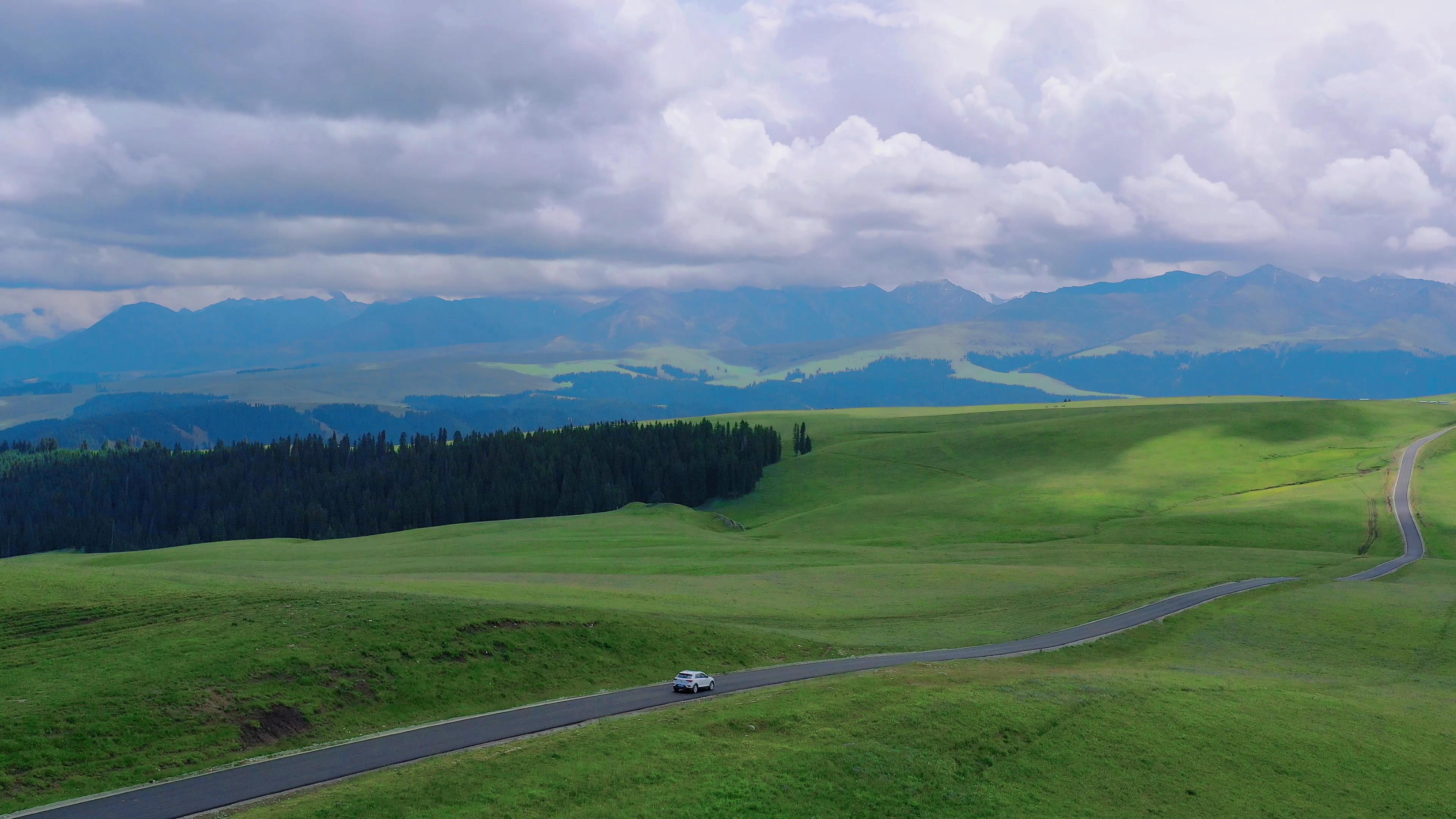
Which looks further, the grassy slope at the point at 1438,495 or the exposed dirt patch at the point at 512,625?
the grassy slope at the point at 1438,495

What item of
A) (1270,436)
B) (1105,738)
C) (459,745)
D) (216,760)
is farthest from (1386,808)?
(1270,436)

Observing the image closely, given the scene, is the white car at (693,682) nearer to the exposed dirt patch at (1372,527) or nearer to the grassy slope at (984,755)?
the grassy slope at (984,755)

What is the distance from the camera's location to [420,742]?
34219mm

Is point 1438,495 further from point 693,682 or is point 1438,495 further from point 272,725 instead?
point 272,725

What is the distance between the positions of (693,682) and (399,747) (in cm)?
1296

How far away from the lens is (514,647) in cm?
4412

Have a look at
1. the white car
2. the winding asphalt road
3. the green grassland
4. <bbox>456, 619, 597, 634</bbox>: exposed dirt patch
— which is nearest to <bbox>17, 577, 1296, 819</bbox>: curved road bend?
the winding asphalt road

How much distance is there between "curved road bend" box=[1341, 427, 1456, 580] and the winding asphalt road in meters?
51.4

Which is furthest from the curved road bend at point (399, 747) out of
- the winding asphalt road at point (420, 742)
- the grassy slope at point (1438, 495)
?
the grassy slope at point (1438, 495)

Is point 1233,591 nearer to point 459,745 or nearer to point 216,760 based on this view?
point 459,745

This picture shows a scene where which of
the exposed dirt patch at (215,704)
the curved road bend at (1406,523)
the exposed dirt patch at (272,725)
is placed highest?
the exposed dirt patch at (215,704)

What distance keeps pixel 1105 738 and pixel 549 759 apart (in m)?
21.5

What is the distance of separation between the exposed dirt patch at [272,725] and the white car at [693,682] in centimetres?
1500

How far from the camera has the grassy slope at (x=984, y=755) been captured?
29.6 meters
